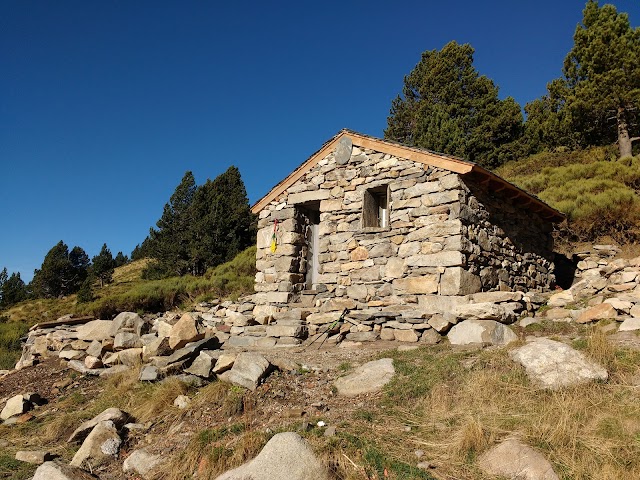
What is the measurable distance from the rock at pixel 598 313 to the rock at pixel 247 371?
17.5ft

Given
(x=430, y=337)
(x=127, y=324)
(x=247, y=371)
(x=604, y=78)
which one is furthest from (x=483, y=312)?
(x=604, y=78)

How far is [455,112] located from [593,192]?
11820mm

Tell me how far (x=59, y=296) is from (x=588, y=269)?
102 feet

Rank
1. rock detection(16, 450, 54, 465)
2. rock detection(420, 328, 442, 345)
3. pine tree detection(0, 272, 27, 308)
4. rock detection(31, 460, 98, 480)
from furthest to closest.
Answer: pine tree detection(0, 272, 27, 308), rock detection(420, 328, 442, 345), rock detection(16, 450, 54, 465), rock detection(31, 460, 98, 480)

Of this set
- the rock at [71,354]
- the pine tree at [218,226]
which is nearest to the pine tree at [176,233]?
the pine tree at [218,226]

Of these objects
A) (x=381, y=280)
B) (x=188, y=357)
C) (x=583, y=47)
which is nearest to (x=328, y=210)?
(x=381, y=280)

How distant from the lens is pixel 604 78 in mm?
19969

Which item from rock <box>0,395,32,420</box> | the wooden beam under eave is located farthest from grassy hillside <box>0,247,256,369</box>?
the wooden beam under eave

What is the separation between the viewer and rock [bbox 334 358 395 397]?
558 cm

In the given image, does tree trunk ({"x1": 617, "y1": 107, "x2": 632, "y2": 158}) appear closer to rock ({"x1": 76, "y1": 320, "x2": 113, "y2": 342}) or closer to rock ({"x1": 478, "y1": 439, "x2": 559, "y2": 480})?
rock ({"x1": 478, "y1": 439, "x2": 559, "y2": 480})

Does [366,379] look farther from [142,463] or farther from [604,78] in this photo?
[604,78]

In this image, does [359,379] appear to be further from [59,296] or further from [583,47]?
[59,296]

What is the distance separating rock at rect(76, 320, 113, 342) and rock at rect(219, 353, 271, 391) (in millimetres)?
5015

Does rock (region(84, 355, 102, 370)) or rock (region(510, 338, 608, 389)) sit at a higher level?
rock (region(510, 338, 608, 389))
